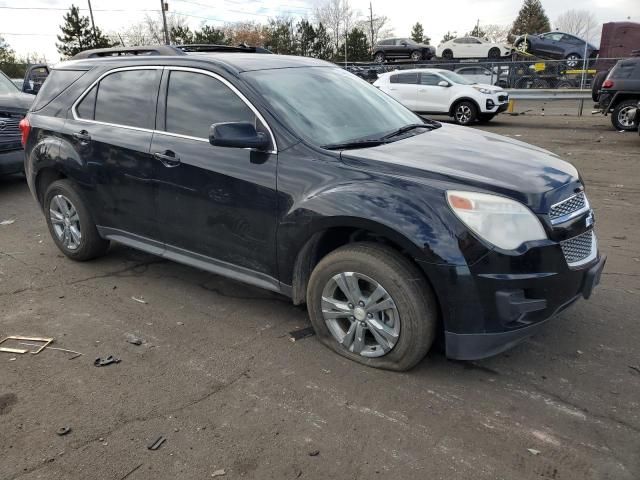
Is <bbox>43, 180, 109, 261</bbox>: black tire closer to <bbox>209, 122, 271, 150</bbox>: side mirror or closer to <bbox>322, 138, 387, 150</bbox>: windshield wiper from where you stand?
<bbox>209, 122, 271, 150</bbox>: side mirror

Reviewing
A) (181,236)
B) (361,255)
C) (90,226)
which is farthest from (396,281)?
(90,226)

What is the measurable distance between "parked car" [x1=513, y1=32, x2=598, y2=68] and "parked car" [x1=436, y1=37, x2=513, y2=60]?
5.25 ft

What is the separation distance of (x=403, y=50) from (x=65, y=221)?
106 feet

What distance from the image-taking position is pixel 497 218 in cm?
284

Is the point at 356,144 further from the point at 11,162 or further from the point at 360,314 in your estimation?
the point at 11,162

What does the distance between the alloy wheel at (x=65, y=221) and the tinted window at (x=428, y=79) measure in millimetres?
14032

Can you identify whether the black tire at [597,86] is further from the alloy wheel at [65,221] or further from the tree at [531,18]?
the tree at [531,18]

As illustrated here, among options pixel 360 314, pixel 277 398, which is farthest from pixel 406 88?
pixel 277 398

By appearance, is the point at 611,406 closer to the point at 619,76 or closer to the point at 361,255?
the point at 361,255

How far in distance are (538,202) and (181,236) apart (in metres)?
2.48

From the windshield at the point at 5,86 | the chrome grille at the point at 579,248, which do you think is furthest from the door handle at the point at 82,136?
the windshield at the point at 5,86

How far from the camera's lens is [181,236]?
4039 millimetres

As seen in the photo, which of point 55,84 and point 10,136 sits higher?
point 55,84

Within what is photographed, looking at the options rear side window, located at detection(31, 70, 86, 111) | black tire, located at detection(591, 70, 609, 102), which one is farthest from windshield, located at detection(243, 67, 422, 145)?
black tire, located at detection(591, 70, 609, 102)
